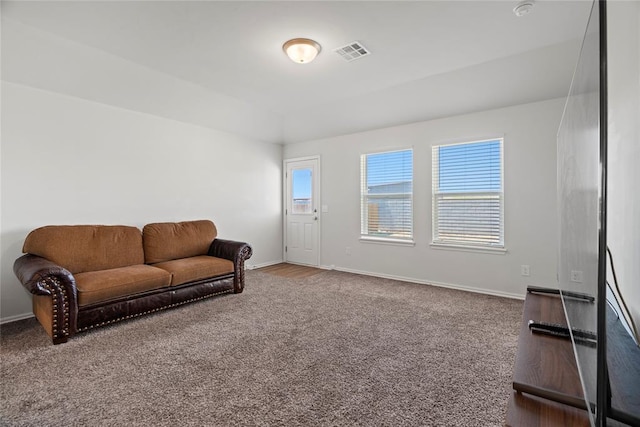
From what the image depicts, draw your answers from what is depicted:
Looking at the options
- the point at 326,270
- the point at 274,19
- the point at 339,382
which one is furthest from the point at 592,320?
the point at 326,270

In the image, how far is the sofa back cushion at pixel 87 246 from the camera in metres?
3.03

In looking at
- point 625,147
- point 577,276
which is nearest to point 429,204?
point 625,147

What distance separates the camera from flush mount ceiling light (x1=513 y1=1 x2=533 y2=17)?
2.21 m

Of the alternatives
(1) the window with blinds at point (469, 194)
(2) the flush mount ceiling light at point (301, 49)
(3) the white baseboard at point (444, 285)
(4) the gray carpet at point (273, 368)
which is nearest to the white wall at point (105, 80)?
(2) the flush mount ceiling light at point (301, 49)

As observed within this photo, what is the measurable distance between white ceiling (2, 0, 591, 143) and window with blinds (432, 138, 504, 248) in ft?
1.90

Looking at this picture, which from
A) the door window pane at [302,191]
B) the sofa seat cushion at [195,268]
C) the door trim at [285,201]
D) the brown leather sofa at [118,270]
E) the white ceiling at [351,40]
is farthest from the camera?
the door window pane at [302,191]

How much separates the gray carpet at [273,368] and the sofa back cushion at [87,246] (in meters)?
0.70

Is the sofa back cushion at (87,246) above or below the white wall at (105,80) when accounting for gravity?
below

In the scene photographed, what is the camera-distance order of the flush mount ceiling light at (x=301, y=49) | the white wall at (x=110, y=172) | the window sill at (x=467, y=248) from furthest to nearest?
the window sill at (x=467, y=248) < the white wall at (x=110, y=172) < the flush mount ceiling light at (x=301, y=49)

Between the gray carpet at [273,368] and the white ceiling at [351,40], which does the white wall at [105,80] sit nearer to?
Answer: the white ceiling at [351,40]

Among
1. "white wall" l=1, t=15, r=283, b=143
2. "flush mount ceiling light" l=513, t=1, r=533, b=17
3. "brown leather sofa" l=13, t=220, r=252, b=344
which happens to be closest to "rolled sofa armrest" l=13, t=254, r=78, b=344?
"brown leather sofa" l=13, t=220, r=252, b=344

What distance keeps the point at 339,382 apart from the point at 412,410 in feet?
1.60

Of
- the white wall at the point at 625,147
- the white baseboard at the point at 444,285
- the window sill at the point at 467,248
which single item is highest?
the white wall at the point at 625,147

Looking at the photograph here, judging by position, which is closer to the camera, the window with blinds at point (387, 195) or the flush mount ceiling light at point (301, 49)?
the flush mount ceiling light at point (301, 49)
